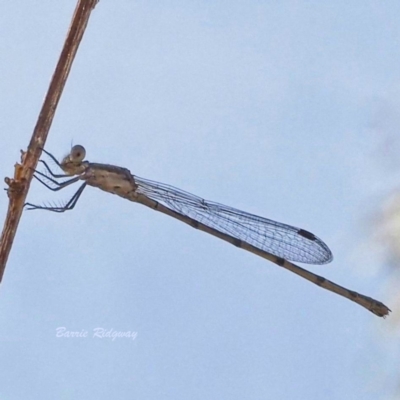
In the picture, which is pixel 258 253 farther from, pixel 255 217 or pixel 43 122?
pixel 43 122

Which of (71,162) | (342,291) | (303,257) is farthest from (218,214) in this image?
(71,162)

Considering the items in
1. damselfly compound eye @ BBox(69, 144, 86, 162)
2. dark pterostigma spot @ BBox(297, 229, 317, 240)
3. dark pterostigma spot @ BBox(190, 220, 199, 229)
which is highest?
dark pterostigma spot @ BBox(297, 229, 317, 240)

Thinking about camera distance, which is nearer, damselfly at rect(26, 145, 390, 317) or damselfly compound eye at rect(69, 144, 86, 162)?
damselfly compound eye at rect(69, 144, 86, 162)

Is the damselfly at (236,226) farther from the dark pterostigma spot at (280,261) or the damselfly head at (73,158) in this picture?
the damselfly head at (73,158)

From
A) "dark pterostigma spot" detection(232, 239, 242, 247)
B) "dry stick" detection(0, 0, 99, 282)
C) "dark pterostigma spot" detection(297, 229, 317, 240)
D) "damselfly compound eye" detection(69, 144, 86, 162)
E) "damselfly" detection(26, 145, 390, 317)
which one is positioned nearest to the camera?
"dry stick" detection(0, 0, 99, 282)

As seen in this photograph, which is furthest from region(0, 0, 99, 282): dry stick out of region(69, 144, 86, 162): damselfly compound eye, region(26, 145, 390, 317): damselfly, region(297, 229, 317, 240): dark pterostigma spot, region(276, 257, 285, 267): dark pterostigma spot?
region(297, 229, 317, 240): dark pterostigma spot

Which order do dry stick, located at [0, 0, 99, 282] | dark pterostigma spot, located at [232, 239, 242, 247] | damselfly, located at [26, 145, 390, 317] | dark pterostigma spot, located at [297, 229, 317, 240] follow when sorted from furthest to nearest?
1. dark pterostigma spot, located at [297, 229, 317, 240]
2. dark pterostigma spot, located at [232, 239, 242, 247]
3. damselfly, located at [26, 145, 390, 317]
4. dry stick, located at [0, 0, 99, 282]

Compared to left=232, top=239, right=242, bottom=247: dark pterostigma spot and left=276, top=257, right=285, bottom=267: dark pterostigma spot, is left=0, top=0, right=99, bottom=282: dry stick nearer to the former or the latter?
left=232, top=239, right=242, bottom=247: dark pterostigma spot

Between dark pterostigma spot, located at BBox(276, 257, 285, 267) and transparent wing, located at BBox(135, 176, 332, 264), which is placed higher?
transparent wing, located at BBox(135, 176, 332, 264)
